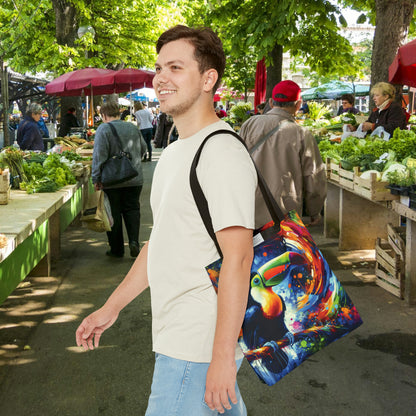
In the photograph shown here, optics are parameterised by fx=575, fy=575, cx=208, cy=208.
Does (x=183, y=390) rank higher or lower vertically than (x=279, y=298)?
lower

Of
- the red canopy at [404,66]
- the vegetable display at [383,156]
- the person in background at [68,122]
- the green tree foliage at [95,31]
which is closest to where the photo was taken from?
the vegetable display at [383,156]

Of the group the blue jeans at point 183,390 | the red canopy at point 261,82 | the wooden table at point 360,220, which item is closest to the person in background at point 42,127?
the red canopy at point 261,82

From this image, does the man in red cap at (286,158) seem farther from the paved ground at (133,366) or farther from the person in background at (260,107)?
the person in background at (260,107)

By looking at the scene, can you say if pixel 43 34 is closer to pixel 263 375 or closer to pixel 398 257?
pixel 398 257

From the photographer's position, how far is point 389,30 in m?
8.66

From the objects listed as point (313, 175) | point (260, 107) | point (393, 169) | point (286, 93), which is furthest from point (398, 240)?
point (260, 107)

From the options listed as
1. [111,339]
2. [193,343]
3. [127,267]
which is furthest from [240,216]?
[127,267]

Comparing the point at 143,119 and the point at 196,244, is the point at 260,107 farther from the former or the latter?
the point at 196,244

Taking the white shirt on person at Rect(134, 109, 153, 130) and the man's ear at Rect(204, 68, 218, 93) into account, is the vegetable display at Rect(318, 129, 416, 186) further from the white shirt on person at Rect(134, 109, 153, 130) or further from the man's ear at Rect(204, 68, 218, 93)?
the white shirt on person at Rect(134, 109, 153, 130)

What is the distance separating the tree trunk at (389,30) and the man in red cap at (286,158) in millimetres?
4533

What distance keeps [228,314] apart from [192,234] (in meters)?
0.27

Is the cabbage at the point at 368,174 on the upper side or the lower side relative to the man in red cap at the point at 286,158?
lower

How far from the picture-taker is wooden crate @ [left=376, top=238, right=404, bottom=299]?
5.48 metres

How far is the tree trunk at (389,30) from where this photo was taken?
8.56m
